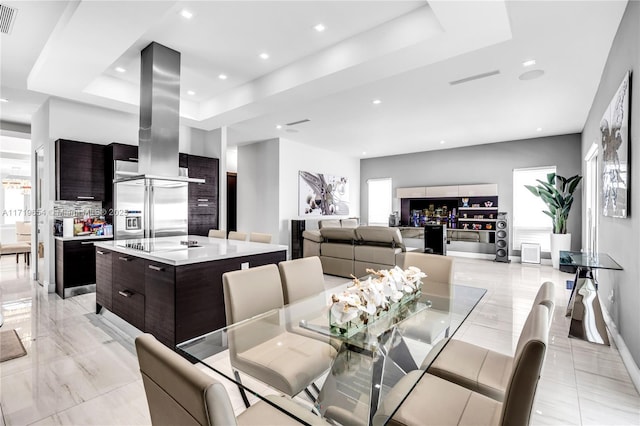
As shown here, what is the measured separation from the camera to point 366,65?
3.40m

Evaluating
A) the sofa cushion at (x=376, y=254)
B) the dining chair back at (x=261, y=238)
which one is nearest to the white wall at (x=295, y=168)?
the sofa cushion at (x=376, y=254)

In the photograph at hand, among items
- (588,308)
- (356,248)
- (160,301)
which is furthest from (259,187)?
(588,308)

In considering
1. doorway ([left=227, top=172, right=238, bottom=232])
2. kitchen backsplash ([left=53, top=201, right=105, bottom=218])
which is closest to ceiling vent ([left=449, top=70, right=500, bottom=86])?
kitchen backsplash ([left=53, top=201, right=105, bottom=218])

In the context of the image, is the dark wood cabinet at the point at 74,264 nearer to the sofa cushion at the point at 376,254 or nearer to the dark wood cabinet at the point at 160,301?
the dark wood cabinet at the point at 160,301

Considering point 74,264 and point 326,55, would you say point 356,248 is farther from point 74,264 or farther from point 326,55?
point 74,264

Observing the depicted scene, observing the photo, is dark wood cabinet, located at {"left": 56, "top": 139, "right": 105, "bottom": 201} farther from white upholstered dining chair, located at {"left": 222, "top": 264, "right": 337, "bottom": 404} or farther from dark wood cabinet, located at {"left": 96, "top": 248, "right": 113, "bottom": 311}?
white upholstered dining chair, located at {"left": 222, "top": 264, "right": 337, "bottom": 404}

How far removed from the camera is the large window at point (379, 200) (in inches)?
396

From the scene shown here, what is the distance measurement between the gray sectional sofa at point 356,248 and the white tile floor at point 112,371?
62.9 inches

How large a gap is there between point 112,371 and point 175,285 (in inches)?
32.5

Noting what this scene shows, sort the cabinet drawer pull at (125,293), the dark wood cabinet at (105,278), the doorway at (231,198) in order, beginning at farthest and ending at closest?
the doorway at (231,198) < the dark wood cabinet at (105,278) < the cabinet drawer pull at (125,293)

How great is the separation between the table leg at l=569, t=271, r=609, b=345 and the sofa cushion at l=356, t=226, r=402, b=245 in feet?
7.87

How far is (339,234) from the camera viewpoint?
5.80 meters

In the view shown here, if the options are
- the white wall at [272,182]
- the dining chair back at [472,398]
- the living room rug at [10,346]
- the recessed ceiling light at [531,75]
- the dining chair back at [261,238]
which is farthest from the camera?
the white wall at [272,182]

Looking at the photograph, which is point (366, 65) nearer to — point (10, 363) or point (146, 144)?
point (146, 144)
